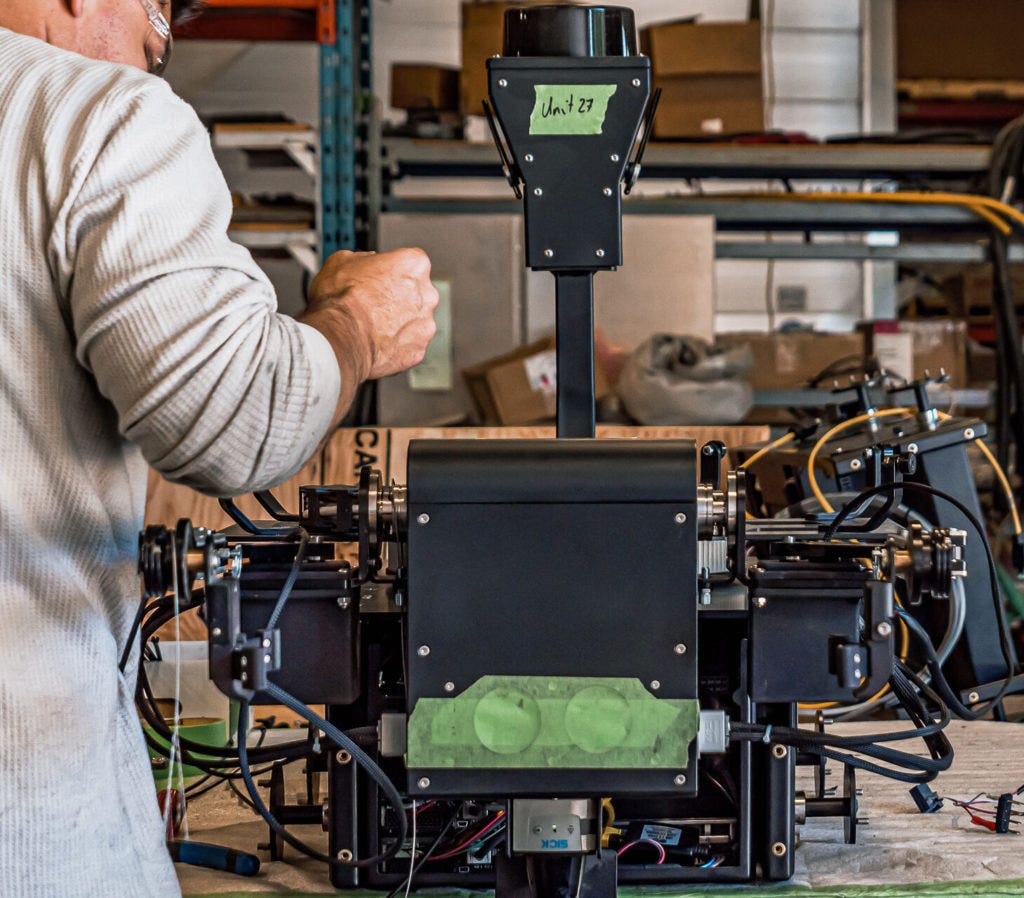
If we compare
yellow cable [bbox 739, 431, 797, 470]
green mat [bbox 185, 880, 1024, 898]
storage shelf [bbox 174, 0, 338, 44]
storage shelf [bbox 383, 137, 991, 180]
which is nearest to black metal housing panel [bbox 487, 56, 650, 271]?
green mat [bbox 185, 880, 1024, 898]

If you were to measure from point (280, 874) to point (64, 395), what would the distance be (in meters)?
0.47

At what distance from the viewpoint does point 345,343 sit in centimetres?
84

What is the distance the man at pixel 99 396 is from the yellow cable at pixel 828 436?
0.86 meters

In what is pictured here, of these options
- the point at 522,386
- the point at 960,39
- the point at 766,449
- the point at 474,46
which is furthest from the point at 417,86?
the point at 766,449

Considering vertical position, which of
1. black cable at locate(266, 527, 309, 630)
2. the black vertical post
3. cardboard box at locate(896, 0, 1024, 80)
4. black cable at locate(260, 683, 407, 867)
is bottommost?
black cable at locate(260, 683, 407, 867)

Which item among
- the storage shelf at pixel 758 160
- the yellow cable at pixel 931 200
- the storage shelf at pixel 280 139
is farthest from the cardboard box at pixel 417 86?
the yellow cable at pixel 931 200

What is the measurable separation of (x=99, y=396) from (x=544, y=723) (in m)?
0.37

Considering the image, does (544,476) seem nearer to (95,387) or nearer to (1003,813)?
(95,387)

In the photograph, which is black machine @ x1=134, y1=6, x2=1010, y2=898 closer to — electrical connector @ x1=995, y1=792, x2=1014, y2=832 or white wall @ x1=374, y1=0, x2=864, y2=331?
electrical connector @ x1=995, y1=792, x2=1014, y2=832

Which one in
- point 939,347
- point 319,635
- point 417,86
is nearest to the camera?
point 319,635

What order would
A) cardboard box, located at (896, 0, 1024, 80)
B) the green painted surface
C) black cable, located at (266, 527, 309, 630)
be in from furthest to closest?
cardboard box, located at (896, 0, 1024, 80) < the green painted surface < black cable, located at (266, 527, 309, 630)

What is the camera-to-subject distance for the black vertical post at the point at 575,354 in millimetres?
951

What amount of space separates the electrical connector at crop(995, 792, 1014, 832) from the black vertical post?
529 mm

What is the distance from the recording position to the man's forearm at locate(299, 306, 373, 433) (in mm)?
827
